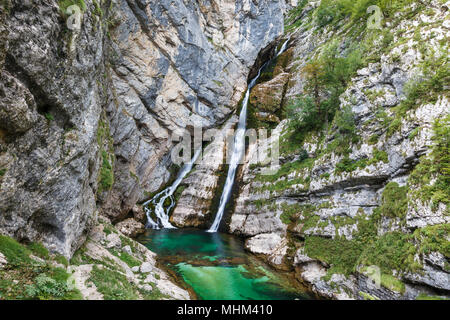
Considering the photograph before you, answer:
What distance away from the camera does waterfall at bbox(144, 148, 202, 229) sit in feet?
79.7

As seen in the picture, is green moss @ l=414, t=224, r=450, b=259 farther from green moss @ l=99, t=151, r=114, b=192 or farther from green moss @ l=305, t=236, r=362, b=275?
green moss @ l=99, t=151, r=114, b=192

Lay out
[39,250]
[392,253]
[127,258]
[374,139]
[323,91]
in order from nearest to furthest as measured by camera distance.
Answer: [39,250], [392,253], [127,258], [374,139], [323,91]

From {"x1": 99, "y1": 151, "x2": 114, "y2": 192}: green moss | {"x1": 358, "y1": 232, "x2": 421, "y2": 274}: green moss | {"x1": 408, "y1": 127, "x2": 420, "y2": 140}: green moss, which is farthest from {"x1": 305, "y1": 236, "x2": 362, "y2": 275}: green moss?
{"x1": 99, "y1": 151, "x2": 114, "y2": 192}: green moss

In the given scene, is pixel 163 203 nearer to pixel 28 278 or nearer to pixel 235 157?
pixel 235 157

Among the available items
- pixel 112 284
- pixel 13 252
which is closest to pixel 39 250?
pixel 13 252

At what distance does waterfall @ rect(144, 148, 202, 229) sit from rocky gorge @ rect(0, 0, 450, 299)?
779mm

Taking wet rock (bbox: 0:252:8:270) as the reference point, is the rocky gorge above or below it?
above

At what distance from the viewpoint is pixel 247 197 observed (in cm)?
2333

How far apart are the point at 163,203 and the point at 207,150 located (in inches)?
373

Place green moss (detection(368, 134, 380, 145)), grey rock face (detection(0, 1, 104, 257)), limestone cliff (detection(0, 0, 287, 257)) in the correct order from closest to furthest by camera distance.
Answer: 1. grey rock face (detection(0, 1, 104, 257))
2. limestone cliff (detection(0, 0, 287, 257))
3. green moss (detection(368, 134, 380, 145))

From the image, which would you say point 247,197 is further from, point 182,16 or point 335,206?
point 182,16

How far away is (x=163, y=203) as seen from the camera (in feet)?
86.8

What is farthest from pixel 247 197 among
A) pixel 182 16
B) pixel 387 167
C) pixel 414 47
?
pixel 182 16
